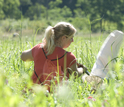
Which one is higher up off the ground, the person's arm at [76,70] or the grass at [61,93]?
the grass at [61,93]

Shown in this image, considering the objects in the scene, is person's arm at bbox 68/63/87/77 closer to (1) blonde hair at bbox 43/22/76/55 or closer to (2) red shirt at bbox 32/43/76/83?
(2) red shirt at bbox 32/43/76/83

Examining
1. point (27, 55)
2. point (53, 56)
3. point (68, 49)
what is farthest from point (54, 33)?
point (68, 49)

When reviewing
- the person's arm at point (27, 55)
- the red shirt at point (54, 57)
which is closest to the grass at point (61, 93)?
the person's arm at point (27, 55)

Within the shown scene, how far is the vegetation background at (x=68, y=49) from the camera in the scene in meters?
1.09

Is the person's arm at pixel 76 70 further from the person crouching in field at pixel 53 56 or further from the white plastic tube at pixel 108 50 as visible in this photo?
the white plastic tube at pixel 108 50

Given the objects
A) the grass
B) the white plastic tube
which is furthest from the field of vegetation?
the white plastic tube

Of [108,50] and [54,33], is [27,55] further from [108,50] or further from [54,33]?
[108,50]

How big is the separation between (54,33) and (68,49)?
1.58 meters

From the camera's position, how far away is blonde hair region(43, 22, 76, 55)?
7.18ft

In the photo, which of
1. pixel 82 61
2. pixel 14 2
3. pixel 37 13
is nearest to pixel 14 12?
pixel 14 2

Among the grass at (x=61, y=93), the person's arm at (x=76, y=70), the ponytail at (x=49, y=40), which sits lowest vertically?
the person's arm at (x=76, y=70)

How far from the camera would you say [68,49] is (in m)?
3.88

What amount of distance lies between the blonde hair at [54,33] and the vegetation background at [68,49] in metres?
0.28

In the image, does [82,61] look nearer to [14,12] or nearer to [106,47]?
[106,47]
